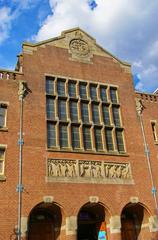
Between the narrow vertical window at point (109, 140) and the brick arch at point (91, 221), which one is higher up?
the narrow vertical window at point (109, 140)

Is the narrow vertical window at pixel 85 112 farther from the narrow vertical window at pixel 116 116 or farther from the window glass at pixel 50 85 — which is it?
the window glass at pixel 50 85

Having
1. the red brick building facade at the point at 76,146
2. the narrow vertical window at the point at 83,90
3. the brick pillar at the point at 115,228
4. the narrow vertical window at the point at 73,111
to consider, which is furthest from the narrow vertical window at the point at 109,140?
the brick pillar at the point at 115,228

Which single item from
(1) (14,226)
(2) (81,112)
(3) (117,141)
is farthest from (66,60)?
(1) (14,226)

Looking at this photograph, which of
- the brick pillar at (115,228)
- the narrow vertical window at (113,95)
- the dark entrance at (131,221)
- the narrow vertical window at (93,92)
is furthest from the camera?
the narrow vertical window at (113,95)

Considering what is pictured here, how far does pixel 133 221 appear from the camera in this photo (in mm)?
20797

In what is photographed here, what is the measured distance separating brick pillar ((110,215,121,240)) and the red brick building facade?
0.19ft

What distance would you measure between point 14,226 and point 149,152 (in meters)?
10.5

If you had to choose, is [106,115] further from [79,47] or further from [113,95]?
[79,47]

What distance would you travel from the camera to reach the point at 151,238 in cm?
1944

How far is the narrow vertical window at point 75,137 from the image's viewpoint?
19962mm

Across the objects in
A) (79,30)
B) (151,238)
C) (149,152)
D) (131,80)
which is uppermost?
(79,30)

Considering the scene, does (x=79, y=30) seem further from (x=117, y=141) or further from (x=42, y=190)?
(x=42, y=190)

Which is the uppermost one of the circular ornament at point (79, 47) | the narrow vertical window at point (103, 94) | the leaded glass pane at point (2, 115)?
the circular ornament at point (79, 47)

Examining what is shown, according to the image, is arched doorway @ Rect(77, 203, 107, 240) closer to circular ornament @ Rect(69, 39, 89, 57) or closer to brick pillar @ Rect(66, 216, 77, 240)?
brick pillar @ Rect(66, 216, 77, 240)
